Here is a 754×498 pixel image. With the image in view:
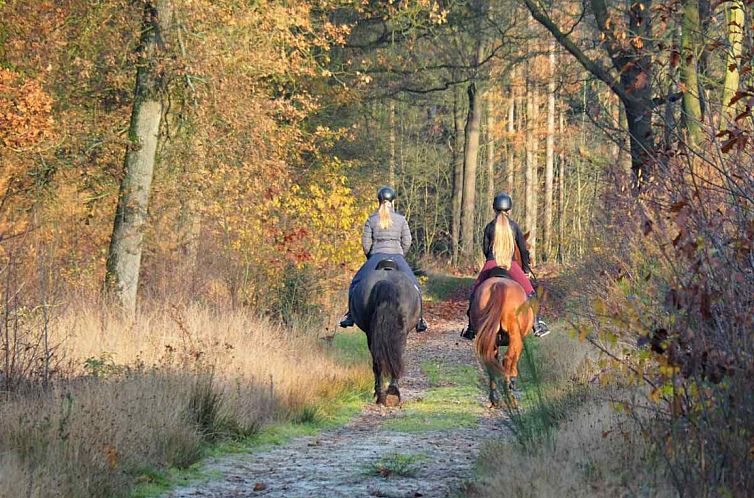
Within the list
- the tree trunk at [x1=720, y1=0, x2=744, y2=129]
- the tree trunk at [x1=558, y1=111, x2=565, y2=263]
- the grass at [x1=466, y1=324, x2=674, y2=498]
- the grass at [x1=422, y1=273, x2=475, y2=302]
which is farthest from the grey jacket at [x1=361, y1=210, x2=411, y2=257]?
the tree trunk at [x1=558, y1=111, x2=565, y2=263]

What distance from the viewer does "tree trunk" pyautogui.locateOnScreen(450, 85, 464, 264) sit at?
4169cm

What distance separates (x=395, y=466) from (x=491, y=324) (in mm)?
3954

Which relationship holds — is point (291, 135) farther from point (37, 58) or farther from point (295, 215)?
point (37, 58)

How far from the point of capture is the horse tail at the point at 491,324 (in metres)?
12.5

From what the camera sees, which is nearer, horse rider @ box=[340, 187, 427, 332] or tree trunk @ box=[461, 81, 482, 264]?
horse rider @ box=[340, 187, 427, 332]

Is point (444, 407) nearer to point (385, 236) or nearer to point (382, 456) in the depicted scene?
point (385, 236)

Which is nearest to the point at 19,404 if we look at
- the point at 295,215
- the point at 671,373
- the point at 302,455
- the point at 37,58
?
the point at 302,455

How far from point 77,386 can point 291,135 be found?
15.1 metres

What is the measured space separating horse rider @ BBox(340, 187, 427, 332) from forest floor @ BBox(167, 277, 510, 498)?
4.97 ft

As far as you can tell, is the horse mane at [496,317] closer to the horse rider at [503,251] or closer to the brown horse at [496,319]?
the brown horse at [496,319]

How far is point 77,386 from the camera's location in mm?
9711

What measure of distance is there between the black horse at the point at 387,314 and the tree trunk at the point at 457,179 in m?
27.9

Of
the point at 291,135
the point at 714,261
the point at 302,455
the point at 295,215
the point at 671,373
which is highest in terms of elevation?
the point at 291,135

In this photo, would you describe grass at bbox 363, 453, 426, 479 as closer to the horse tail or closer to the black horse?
the horse tail
